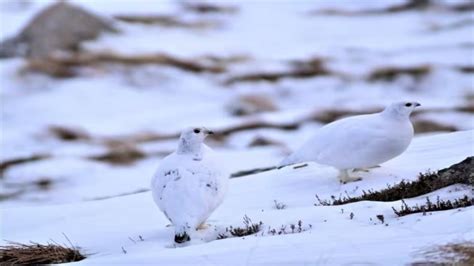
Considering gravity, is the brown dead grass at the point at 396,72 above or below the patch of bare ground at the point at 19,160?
above

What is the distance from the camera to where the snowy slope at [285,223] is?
482 centimetres

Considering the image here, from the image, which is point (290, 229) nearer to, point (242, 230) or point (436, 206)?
point (242, 230)

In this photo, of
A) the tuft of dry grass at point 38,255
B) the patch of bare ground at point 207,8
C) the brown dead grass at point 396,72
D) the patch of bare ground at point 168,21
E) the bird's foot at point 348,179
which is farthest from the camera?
the patch of bare ground at point 207,8

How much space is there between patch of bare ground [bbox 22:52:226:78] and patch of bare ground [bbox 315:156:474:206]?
18.5 m

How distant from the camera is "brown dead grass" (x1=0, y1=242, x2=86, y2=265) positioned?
19.0 feet

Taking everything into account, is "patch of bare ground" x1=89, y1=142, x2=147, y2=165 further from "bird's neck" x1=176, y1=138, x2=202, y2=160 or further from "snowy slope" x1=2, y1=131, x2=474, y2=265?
"bird's neck" x1=176, y1=138, x2=202, y2=160

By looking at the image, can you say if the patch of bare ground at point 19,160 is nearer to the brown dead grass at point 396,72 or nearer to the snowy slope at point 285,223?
the snowy slope at point 285,223

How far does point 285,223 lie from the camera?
5.89 meters

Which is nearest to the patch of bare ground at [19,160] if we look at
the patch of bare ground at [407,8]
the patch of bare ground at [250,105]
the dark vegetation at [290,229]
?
the patch of bare ground at [250,105]

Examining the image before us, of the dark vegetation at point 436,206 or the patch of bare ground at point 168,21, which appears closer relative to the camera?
the dark vegetation at point 436,206

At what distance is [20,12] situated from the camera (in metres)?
34.6

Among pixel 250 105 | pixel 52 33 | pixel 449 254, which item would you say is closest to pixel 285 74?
pixel 250 105

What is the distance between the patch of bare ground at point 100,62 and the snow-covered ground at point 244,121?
40 cm

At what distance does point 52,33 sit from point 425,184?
77.5 ft
